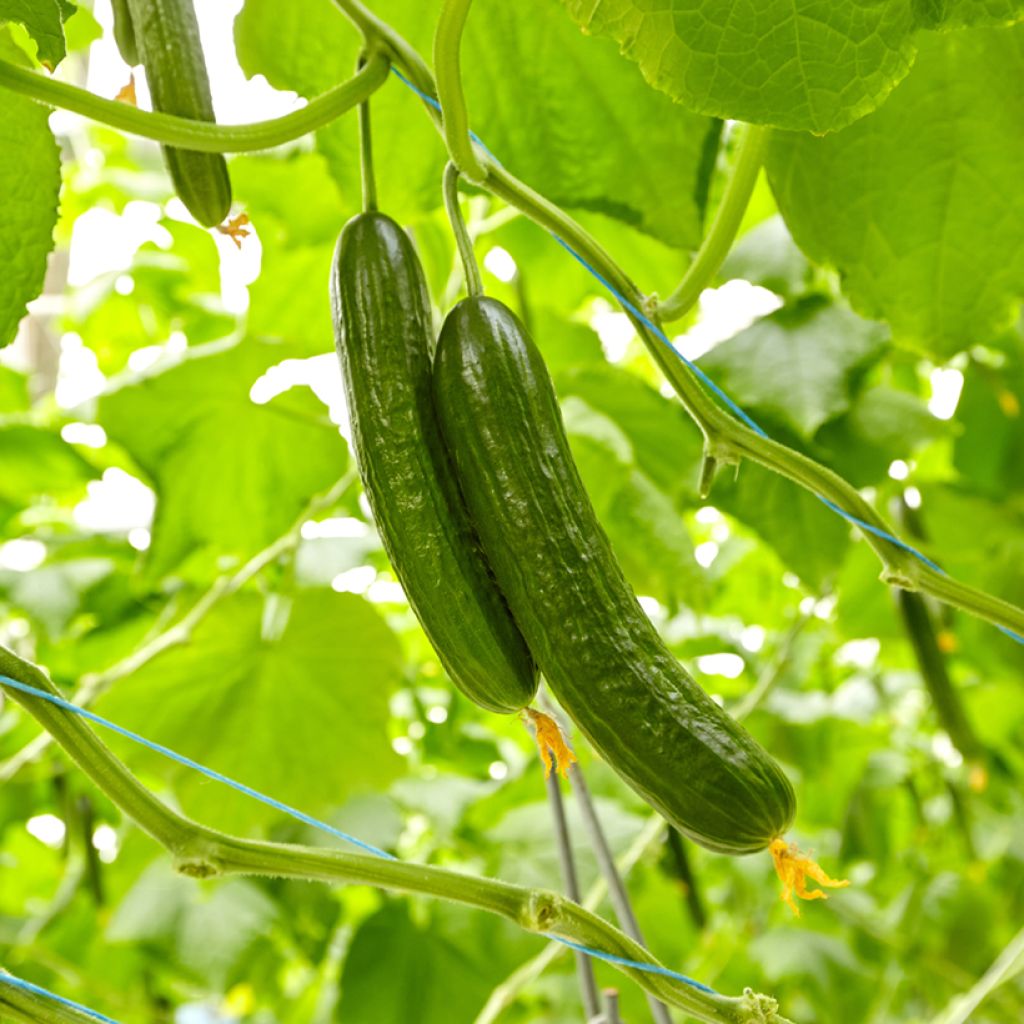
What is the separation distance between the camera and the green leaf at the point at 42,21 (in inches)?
23.3

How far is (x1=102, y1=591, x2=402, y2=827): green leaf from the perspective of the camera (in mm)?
1427

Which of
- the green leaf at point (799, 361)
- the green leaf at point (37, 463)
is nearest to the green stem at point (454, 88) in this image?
the green leaf at point (799, 361)

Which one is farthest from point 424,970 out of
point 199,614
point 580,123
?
point 580,123

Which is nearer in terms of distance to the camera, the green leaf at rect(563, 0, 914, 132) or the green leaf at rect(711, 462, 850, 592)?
the green leaf at rect(563, 0, 914, 132)

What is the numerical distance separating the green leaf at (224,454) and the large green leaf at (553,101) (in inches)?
19.3

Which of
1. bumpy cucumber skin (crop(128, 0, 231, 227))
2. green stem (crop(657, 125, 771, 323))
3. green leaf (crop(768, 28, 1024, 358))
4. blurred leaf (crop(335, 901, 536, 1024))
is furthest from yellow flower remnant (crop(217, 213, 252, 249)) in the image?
blurred leaf (crop(335, 901, 536, 1024))

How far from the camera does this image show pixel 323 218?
1421 mm

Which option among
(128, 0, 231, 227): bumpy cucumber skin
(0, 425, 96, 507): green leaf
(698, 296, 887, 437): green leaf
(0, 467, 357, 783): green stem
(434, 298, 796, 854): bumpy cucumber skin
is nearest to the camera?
(434, 298, 796, 854): bumpy cucumber skin

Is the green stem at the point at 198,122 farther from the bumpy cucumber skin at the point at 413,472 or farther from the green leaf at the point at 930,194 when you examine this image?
the green leaf at the point at 930,194

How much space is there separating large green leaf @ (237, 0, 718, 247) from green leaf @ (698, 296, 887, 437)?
32cm

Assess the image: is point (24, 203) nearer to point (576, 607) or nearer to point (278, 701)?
point (576, 607)

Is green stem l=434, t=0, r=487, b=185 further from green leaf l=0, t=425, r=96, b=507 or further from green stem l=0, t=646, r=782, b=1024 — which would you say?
green leaf l=0, t=425, r=96, b=507

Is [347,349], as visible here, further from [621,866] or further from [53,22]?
[621,866]

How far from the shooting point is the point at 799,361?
121 cm
